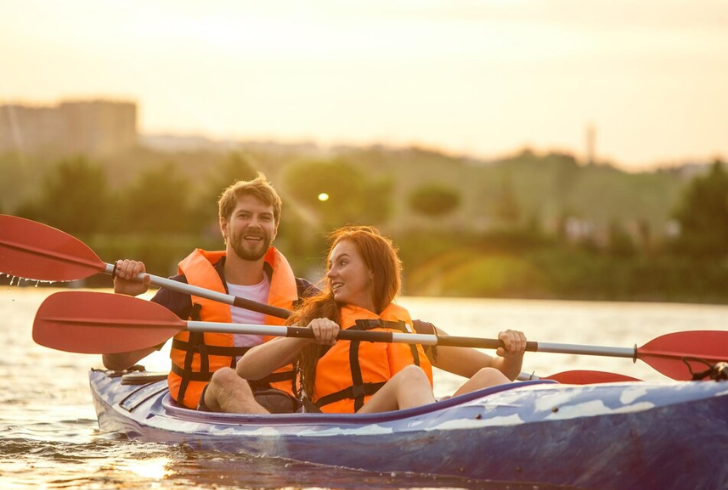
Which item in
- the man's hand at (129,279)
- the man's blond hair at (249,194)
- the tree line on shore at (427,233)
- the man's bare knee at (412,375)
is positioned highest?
the tree line on shore at (427,233)

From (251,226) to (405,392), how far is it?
138cm

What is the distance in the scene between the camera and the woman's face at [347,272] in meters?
5.14

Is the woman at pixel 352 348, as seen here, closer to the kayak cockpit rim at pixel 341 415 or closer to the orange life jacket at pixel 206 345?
the kayak cockpit rim at pixel 341 415

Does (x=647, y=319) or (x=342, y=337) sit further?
(x=647, y=319)

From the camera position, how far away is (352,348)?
5.12 metres

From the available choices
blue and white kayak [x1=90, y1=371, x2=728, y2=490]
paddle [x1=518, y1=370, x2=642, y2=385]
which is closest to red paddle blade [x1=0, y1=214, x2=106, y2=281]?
blue and white kayak [x1=90, y1=371, x2=728, y2=490]

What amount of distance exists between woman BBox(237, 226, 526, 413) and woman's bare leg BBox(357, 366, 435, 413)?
0.8 inches

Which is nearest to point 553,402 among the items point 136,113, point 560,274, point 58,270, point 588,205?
point 58,270

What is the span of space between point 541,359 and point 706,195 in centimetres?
A: 3770

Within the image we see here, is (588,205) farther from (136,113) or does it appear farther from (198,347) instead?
(198,347)

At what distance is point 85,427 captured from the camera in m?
7.10

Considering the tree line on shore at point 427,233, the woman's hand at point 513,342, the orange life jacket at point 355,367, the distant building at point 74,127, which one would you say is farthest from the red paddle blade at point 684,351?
the distant building at point 74,127

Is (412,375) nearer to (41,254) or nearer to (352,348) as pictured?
(352,348)

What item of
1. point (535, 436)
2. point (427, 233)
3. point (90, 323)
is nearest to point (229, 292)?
point (90, 323)
